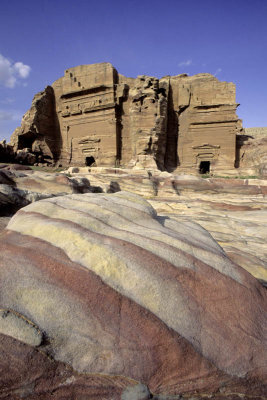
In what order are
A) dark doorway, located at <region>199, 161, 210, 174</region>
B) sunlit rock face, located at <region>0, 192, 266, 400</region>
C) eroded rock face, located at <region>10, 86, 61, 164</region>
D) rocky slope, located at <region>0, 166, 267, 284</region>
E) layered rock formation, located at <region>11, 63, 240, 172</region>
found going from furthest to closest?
eroded rock face, located at <region>10, 86, 61, 164</region> → dark doorway, located at <region>199, 161, 210, 174</region> → layered rock formation, located at <region>11, 63, 240, 172</region> → rocky slope, located at <region>0, 166, 267, 284</region> → sunlit rock face, located at <region>0, 192, 266, 400</region>

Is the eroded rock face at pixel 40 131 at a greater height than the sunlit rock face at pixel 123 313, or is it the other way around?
the eroded rock face at pixel 40 131

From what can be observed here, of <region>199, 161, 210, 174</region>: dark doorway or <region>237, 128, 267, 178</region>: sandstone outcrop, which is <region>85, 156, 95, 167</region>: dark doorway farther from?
<region>237, 128, 267, 178</region>: sandstone outcrop

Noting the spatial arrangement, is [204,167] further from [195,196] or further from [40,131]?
[40,131]

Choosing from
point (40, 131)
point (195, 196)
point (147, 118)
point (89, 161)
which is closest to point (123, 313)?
point (195, 196)

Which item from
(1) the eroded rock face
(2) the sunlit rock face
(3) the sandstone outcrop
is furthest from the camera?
(1) the eroded rock face

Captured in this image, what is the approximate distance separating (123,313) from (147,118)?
1434 centimetres

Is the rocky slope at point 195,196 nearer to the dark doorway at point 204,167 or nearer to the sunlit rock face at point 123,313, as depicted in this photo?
the sunlit rock face at point 123,313

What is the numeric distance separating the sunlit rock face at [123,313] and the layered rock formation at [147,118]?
12.3m

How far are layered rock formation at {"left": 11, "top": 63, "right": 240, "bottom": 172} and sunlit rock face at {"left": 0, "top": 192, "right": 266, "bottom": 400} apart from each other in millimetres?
12315

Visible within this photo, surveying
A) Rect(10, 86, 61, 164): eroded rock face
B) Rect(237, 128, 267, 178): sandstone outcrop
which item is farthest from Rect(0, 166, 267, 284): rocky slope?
Rect(10, 86, 61, 164): eroded rock face

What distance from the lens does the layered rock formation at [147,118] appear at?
14281 millimetres

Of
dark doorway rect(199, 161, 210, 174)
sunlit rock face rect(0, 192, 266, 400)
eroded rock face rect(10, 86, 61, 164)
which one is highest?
eroded rock face rect(10, 86, 61, 164)

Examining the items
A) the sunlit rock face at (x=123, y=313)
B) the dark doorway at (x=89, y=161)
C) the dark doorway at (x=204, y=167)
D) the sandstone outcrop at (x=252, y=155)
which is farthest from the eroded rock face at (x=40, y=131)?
the sunlit rock face at (x=123, y=313)

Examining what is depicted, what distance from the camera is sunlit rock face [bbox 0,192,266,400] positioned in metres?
1.12
